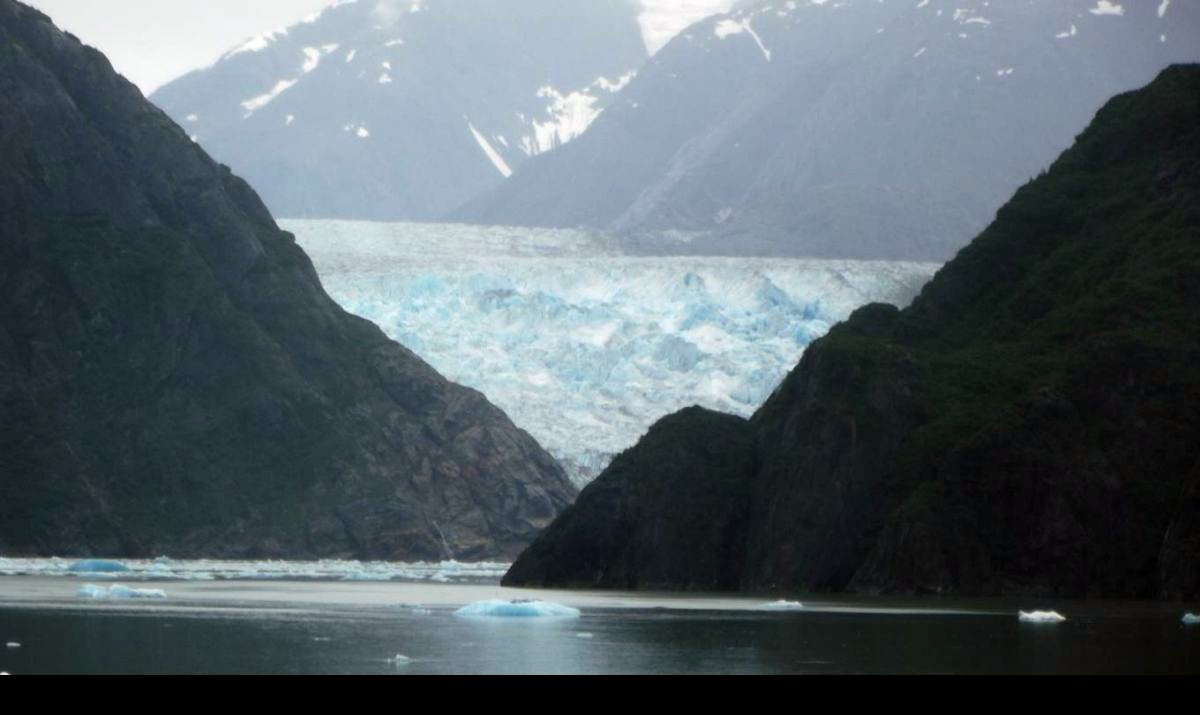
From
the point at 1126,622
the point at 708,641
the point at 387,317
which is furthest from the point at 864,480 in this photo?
the point at 387,317

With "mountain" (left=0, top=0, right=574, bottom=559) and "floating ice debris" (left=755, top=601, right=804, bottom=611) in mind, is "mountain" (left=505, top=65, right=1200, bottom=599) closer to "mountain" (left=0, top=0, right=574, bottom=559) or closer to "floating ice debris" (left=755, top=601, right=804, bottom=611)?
"floating ice debris" (left=755, top=601, right=804, bottom=611)

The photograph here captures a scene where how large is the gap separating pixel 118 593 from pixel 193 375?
2226 inches

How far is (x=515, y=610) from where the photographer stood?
1975 inches

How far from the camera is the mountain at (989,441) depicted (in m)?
66.4

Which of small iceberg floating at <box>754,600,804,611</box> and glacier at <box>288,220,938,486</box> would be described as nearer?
small iceberg floating at <box>754,600,804,611</box>

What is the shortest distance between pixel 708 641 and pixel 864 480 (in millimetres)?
29841

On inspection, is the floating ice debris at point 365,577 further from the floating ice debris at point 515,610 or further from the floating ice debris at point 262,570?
the floating ice debris at point 515,610

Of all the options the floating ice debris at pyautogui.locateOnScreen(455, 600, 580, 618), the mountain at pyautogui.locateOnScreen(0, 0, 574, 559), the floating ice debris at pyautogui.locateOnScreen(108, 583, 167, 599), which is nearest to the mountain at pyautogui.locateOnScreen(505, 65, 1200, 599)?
the floating ice debris at pyautogui.locateOnScreen(455, 600, 580, 618)

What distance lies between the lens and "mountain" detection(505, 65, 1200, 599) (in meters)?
66.4

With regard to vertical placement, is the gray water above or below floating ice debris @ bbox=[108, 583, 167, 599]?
above

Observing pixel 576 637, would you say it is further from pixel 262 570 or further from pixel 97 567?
pixel 262 570

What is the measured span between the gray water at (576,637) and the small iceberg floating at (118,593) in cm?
62

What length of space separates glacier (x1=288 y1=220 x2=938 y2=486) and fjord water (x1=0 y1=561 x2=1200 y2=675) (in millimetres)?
53733

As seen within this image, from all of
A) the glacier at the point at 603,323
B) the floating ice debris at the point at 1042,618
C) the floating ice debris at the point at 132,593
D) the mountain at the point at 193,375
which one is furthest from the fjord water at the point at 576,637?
the glacier at the point at 603,323
